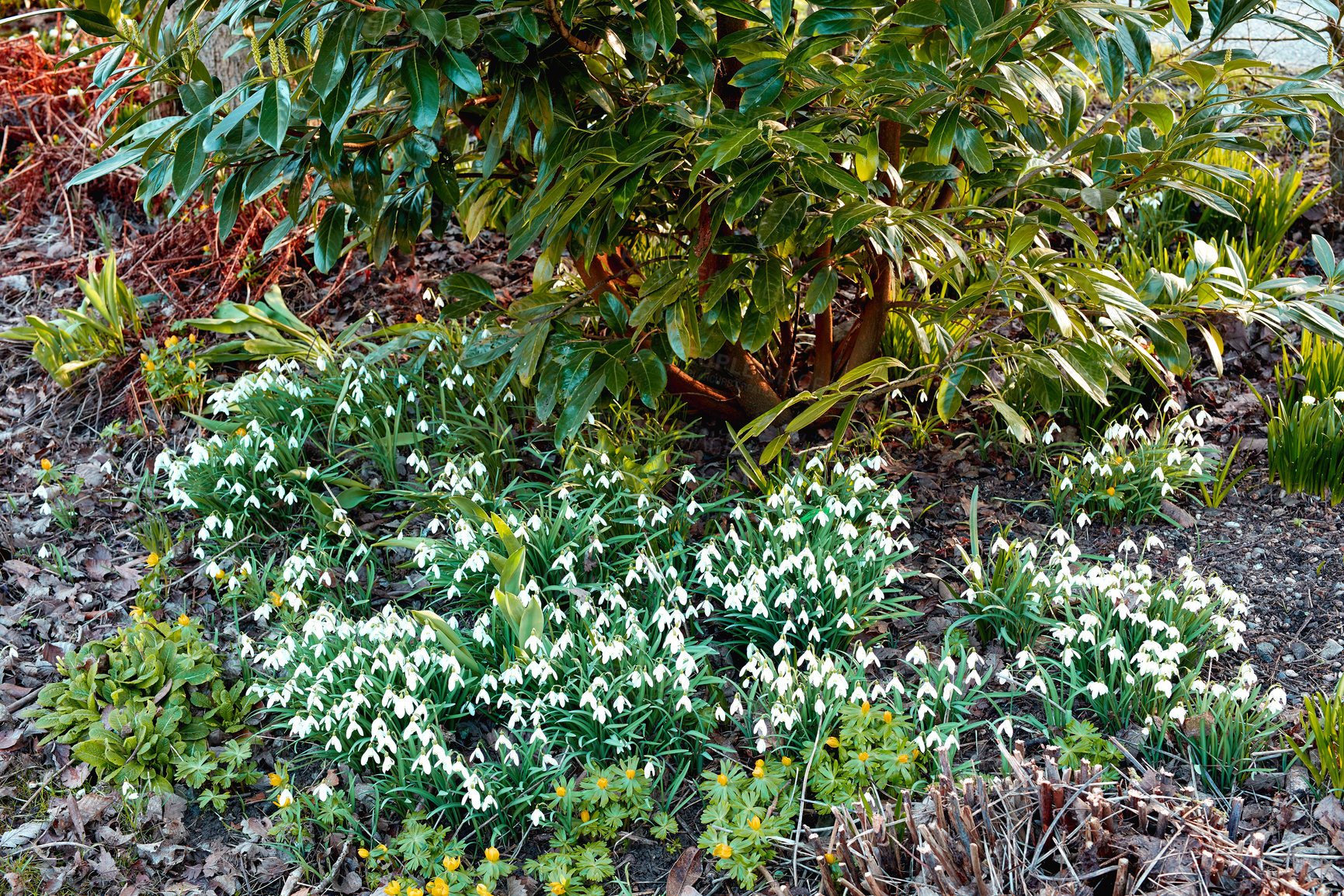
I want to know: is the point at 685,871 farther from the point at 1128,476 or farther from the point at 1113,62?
the point at 1113,62

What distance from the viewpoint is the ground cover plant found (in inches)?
83.2

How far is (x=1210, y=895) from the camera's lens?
1799mm

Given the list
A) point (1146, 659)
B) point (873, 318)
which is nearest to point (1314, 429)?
point (1146, 659)

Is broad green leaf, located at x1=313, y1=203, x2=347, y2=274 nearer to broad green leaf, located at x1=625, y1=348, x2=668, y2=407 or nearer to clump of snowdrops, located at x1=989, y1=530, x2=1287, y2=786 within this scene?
broad green leaf, located at x1=625, y1=348, x2=668, y2=407

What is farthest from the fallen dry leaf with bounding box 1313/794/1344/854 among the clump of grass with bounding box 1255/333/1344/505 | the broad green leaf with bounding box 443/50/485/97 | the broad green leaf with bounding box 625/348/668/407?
the broad green leaf with bounding box 443/50/485/97

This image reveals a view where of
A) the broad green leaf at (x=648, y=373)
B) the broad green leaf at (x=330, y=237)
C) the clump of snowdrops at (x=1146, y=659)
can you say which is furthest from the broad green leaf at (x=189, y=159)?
the clump of snowdrops at (x=1146, y=659)

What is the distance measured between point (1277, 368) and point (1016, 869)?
221 cm

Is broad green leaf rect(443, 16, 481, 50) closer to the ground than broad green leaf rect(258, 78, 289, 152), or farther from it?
farther from it

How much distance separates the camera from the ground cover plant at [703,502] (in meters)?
2.11

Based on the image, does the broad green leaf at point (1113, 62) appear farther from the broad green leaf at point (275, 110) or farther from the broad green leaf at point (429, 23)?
the broad green leaf at point (275, 110)

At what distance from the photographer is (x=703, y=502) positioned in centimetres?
323

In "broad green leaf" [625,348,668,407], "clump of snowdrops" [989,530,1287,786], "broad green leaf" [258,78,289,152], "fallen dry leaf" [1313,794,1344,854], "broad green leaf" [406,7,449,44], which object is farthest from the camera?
"broad green leaf" [625,348,668,407]

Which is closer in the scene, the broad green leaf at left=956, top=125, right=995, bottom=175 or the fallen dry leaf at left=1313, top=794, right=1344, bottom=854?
the fallen dry leaf at left=1313, top=794, right=1344, bottom=854

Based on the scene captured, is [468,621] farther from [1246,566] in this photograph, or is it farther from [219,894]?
[1246,566]
